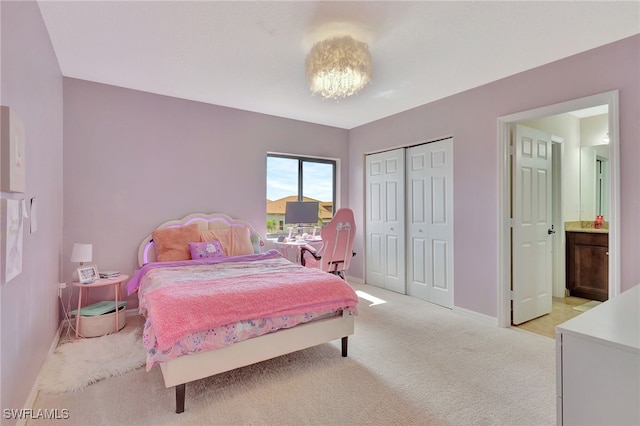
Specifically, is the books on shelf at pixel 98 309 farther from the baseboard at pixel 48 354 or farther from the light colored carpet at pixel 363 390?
the light colored carpet at pixel 363 390

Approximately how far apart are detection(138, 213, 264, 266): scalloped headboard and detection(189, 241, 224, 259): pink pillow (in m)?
0.46

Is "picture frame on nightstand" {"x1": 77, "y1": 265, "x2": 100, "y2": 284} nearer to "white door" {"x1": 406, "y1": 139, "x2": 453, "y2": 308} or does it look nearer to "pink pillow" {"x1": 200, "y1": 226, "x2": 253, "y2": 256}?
"pink pillow" {"x1": 200, "y1": 226, "x2": 253, "y2": 256}

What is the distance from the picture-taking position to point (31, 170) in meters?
1.95

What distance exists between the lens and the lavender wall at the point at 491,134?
7.73ft

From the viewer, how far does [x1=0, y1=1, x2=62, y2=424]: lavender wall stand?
1524mm

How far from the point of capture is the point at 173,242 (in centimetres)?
338

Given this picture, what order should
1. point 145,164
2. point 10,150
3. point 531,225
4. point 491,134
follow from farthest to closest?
point 145,164, point 531,225, point 491,134, point 10,150

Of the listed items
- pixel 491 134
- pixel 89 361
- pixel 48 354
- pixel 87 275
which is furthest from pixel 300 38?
pixel 48 354

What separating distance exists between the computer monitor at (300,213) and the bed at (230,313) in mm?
1181

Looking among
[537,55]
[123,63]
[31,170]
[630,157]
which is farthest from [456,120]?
[31,170]

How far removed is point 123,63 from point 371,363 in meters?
3.50

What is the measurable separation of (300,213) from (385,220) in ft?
4.40

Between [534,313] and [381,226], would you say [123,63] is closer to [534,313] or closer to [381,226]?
[381,226]

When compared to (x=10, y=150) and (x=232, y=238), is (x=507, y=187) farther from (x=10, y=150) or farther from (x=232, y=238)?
(x=10, y=150)
